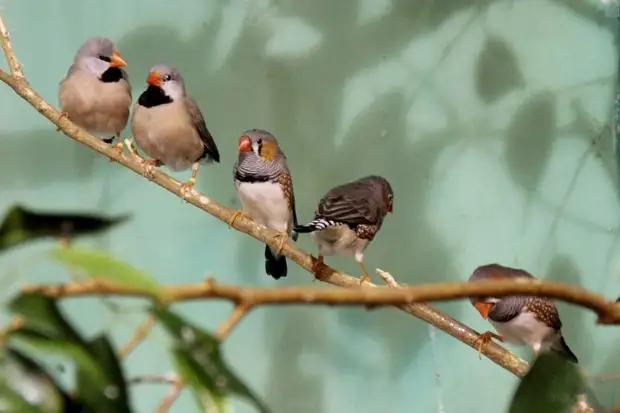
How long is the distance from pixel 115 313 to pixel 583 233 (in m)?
1.70

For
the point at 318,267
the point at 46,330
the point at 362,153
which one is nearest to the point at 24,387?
the point at 46,330

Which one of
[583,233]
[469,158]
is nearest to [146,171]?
[469,158]

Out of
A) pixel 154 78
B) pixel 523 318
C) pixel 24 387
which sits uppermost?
pixel 154 78

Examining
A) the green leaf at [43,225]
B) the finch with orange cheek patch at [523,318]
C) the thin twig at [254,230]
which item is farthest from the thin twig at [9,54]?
the green leaf at [43,225]

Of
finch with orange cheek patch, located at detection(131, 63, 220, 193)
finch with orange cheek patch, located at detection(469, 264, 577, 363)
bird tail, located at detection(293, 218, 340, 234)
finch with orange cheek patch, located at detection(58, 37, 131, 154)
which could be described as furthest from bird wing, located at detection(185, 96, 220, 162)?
finch with orange cheek patch, located at detection(469, 264, 577, 363)

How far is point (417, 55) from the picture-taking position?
71.9 inches

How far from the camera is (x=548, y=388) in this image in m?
0.43

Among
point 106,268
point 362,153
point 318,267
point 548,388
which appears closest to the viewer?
point 106,268

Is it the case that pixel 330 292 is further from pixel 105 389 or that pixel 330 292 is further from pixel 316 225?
pixel 316 225

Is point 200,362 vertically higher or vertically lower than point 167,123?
lower

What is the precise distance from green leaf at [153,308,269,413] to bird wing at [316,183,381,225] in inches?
36.8

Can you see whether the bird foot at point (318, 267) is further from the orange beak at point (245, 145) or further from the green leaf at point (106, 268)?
the green leaf at point (106, 268)

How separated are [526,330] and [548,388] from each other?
35.7 inches

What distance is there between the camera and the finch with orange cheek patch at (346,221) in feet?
4.11
